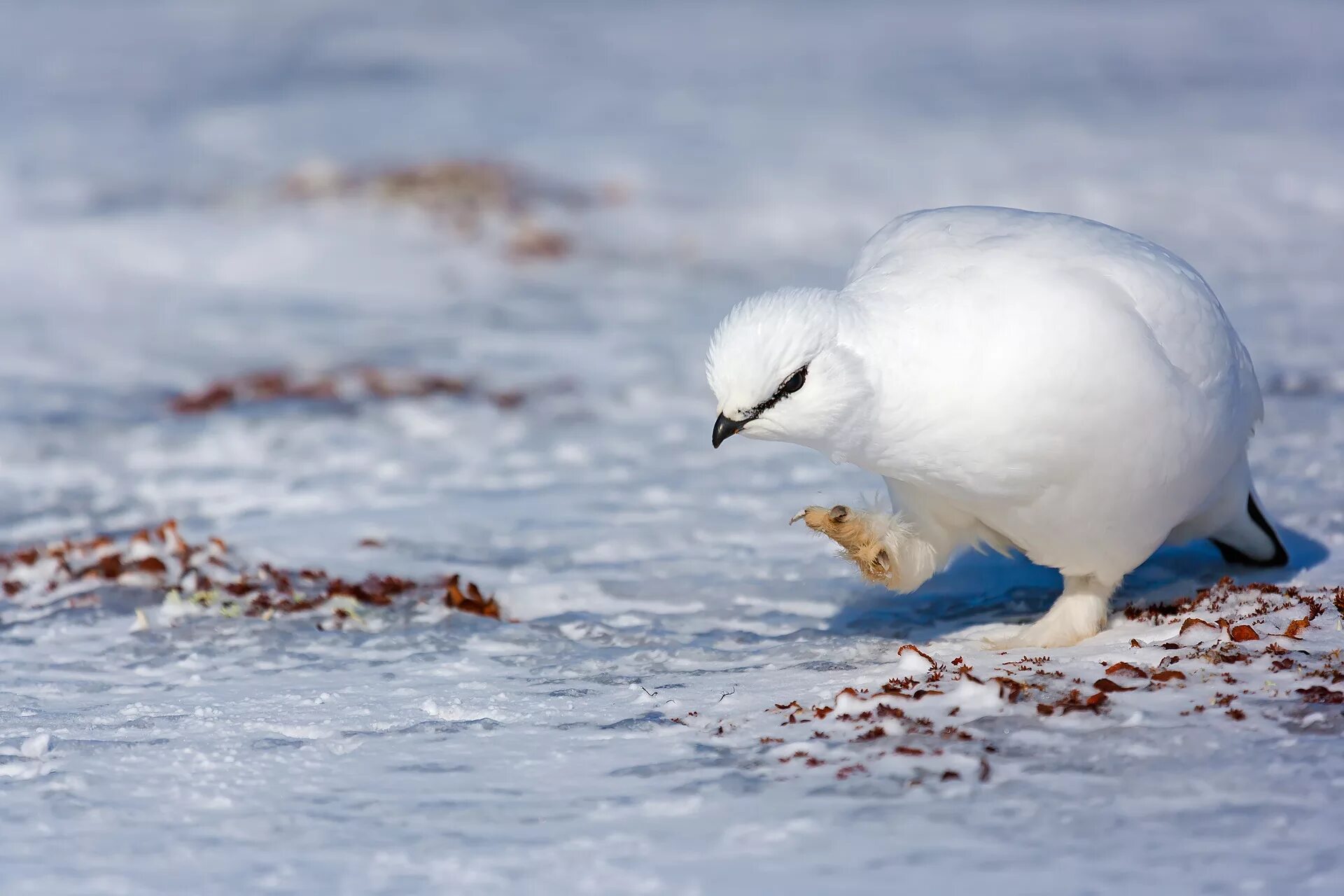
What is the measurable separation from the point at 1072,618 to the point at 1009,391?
0.87 m

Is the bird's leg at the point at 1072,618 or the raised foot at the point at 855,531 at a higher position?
the raised foot at the point at 855,531

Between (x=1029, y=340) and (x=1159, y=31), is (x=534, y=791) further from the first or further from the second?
(x=1159, y=31)

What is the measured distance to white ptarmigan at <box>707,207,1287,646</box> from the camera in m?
2.73

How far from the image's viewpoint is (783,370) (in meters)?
2.67

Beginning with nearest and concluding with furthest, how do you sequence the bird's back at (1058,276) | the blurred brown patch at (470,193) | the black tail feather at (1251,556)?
the bird's back at (1058,276) → the black tail feather at (1251,556) → the blurred brown patch at (470,193)

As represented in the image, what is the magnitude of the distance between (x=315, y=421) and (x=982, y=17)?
10124 millimetres

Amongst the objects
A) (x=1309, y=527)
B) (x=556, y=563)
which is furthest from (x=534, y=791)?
(x=1309, y=527)

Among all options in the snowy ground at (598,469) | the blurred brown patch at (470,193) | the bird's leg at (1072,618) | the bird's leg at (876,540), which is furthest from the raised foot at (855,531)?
the blurred brown patch at (470,193)

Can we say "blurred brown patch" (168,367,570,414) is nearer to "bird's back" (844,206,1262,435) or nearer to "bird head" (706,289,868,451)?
"bird's back" (844,206,1262,435)

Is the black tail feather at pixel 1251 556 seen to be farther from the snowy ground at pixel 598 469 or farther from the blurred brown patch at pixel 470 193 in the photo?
the blurred brown patch at pixel 470 193

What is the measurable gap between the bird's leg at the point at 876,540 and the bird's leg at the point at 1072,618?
0.31 meters

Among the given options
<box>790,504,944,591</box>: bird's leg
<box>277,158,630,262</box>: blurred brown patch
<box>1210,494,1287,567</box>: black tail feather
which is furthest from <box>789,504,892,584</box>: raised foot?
<box>277,158,630,262</box>: blurred brown patch

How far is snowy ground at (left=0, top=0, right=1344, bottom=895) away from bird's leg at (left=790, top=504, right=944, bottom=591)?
0.24 m

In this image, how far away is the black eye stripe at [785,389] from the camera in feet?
8.84
